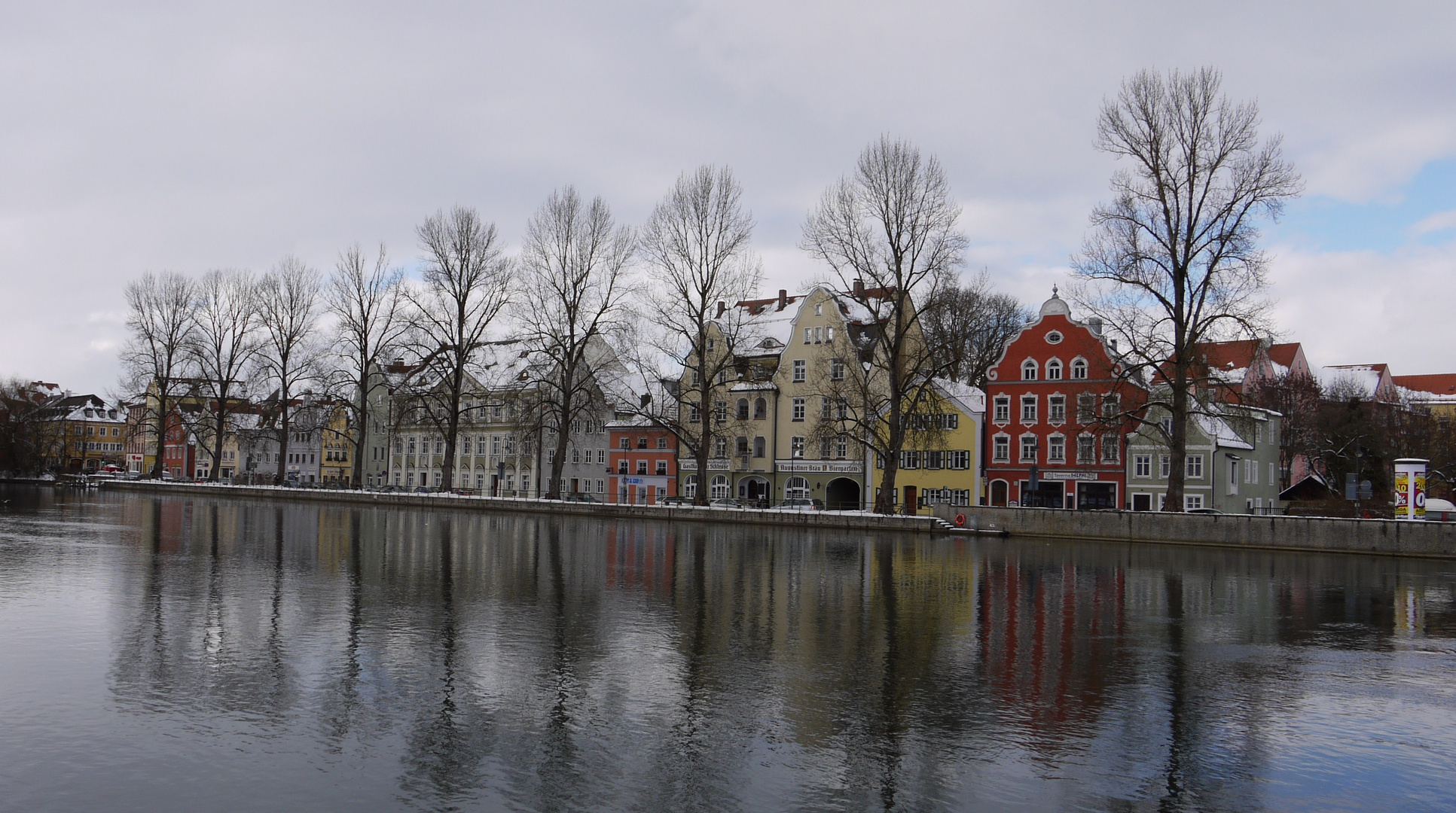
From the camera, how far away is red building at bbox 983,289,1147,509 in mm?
62906

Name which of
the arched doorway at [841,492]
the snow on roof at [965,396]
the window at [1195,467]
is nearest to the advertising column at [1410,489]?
the window at [1195,467]

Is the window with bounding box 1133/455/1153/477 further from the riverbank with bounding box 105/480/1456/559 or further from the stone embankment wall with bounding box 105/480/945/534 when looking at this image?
the stone embankment wall with bounding box 105/480/945/534

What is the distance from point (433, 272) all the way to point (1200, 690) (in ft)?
209

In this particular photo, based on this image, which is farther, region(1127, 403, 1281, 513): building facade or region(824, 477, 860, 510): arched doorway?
region(824, 477, 860, 510): arched doorway

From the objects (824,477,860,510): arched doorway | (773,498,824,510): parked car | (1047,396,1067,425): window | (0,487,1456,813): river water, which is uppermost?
(1047,396,1067,425): window

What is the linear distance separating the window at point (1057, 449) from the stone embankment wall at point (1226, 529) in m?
14.2

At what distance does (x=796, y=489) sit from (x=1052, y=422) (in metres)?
18.3

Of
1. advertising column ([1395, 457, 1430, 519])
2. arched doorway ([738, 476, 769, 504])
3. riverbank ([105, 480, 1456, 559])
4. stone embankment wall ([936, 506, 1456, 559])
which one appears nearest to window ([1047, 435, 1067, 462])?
riverbank ([105, 480, 1456, 559])

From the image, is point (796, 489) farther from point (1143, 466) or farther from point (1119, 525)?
point (1119, 525)

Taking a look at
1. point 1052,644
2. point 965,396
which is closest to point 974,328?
point 965,396

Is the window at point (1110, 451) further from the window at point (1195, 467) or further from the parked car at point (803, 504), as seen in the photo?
the parked car at point (803, 504)

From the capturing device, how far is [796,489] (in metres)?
74.3

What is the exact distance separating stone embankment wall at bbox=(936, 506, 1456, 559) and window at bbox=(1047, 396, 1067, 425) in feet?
47.5

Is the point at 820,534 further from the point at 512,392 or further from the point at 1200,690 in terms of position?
the point at 1200,690
